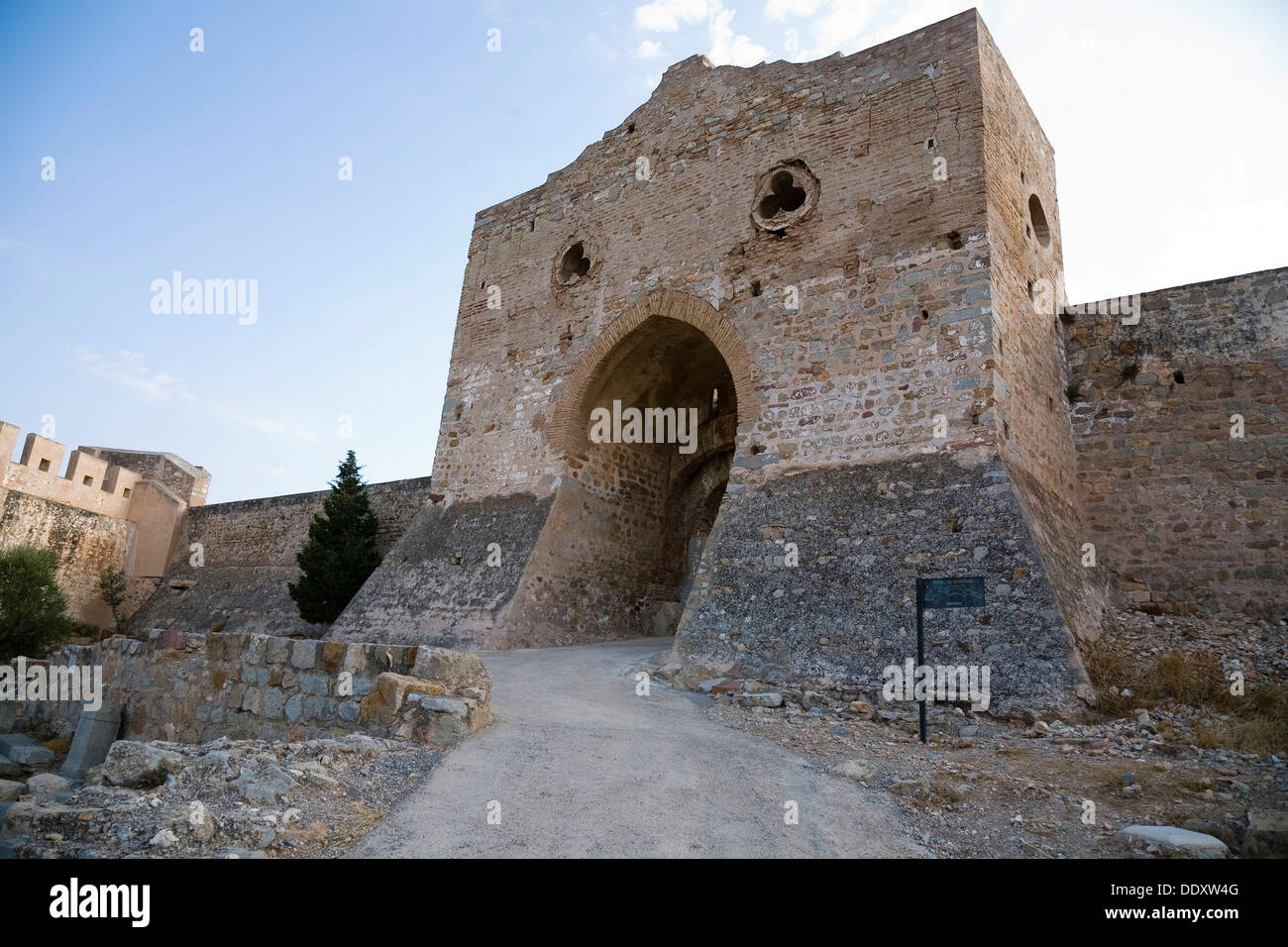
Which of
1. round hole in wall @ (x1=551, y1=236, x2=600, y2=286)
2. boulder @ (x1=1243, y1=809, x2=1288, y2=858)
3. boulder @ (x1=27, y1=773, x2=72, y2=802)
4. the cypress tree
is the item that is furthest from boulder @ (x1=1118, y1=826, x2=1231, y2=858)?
the cypress tree

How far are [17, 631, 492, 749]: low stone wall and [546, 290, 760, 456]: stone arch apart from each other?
531cm

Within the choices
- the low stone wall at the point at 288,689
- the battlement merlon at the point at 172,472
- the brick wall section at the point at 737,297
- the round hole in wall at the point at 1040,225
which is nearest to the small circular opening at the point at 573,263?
the brick wall section at the point at 737,297

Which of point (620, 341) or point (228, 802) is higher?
point (620, 341)

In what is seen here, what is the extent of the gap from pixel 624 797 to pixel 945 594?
111 inches

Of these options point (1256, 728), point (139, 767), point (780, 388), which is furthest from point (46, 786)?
point (1256, 728)

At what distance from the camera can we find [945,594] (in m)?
5.49

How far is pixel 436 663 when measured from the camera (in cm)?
534

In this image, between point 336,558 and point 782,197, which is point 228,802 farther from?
point 336,558

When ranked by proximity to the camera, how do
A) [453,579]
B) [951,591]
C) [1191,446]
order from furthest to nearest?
[453,579]
[1191,446]
[951,591]

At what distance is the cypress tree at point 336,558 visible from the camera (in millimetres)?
14617

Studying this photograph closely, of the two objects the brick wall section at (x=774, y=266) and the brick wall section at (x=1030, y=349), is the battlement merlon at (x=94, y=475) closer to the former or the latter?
the brick wall section at (x=774, y=266)

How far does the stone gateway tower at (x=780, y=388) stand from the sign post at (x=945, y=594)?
3.70ft

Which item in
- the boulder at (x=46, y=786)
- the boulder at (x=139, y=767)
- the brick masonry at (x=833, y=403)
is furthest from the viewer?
the brick masonry at (x=833, y=403)
